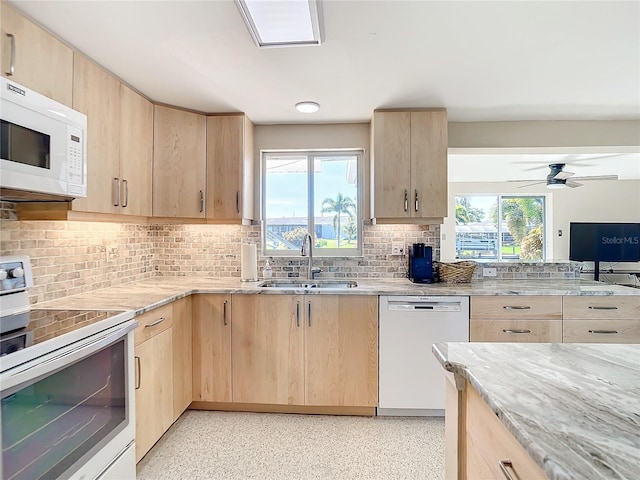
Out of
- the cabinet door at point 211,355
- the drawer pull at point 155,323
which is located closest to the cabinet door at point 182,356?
the cabinet door at point 211,355

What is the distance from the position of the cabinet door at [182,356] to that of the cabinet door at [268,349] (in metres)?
0.31

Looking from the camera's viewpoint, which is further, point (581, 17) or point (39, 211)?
point (39, 211)

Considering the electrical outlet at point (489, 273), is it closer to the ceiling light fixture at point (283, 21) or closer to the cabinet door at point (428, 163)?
the cabinet door at point (428, 163)

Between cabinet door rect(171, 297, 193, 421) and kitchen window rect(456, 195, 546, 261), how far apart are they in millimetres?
6317

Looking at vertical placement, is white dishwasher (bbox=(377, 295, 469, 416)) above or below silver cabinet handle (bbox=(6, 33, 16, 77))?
below

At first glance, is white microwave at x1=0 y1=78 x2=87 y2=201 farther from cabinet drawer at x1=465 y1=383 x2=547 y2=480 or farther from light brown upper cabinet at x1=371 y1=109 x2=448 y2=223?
light brown upper cabinet at x1=371 y1=109 x2=448 y2=223

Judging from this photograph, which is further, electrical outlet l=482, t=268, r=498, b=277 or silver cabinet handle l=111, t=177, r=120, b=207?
electrical outlet l=482, t=268, r=498, b=277

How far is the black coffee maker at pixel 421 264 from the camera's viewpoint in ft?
9.09

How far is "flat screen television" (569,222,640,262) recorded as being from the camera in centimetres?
607

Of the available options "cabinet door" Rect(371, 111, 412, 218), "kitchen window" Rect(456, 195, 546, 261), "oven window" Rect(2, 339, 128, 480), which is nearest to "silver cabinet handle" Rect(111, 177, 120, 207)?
"oven window" Rect(2, 339, 128, 480)

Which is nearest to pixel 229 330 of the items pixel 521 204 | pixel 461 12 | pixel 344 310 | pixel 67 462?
pixel 344 310

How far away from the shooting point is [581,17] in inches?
61.2

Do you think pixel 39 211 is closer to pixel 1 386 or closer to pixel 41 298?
pixel 41 298

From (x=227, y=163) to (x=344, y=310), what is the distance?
1480 millimetres
